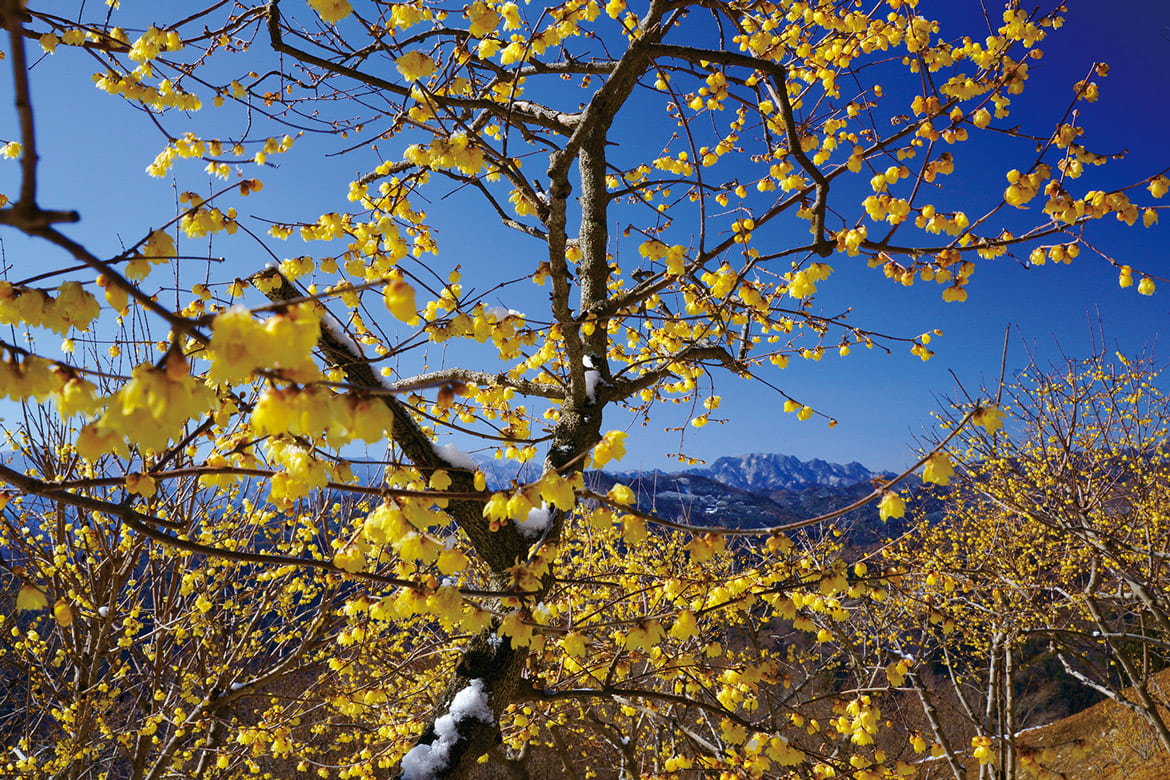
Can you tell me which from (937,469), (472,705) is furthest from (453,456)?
(937,469)

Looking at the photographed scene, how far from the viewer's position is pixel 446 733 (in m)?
2.77

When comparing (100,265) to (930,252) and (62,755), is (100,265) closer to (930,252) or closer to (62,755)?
(930,252)

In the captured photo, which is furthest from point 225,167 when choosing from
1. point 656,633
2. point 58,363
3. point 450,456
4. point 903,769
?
point 903,769

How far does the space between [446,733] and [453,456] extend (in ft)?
4.40

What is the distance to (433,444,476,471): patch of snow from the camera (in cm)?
304

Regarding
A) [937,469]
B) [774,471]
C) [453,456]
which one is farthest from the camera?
[774,471]

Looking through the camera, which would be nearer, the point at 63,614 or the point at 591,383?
the point at 63,614

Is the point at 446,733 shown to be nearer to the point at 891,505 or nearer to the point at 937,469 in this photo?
the point at 891,505

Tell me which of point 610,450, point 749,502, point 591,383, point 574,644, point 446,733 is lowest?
point 446,733

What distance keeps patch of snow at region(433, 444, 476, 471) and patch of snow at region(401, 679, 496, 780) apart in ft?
3.61

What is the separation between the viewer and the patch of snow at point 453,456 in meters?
3.04

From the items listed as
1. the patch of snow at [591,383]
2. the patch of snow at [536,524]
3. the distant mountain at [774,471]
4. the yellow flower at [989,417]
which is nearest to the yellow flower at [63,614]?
the patch of snow at [536,524]

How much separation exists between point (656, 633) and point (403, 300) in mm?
1529

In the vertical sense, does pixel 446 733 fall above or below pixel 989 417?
below
